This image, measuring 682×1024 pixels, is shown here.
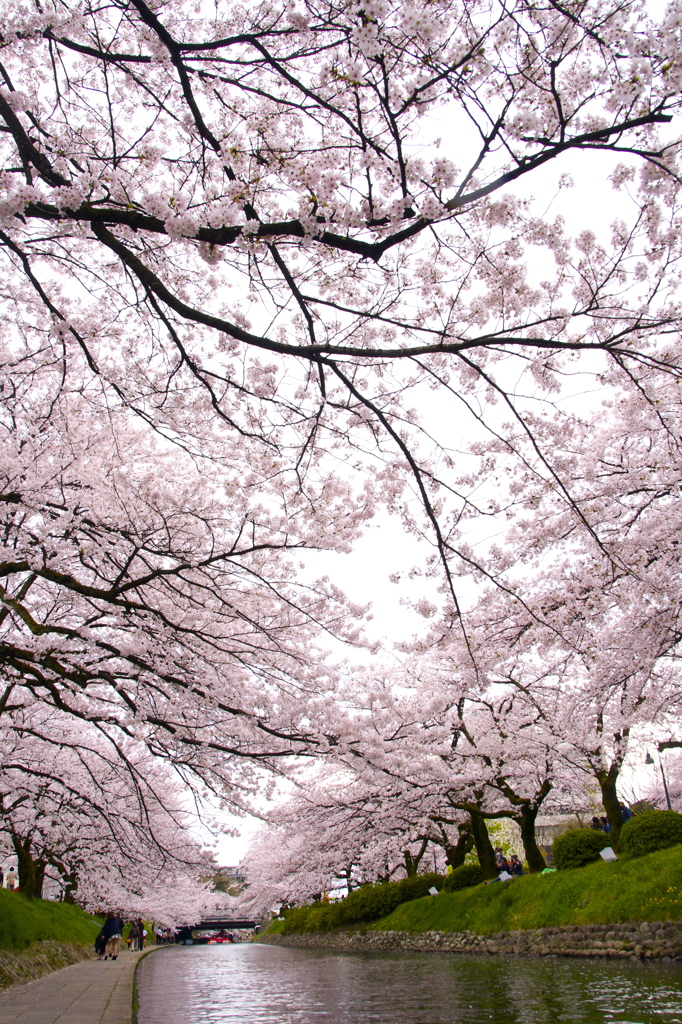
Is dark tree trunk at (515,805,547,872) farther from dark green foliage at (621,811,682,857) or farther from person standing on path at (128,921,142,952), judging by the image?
person standing on path at (128,921,142,952)

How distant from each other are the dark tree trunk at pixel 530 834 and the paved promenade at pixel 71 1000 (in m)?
9.33

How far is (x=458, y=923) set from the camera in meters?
18.0

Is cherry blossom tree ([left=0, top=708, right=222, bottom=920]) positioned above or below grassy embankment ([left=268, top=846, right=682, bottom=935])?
above

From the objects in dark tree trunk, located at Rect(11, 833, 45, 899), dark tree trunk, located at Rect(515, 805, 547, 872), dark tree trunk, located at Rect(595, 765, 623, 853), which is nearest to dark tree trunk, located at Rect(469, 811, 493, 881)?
dark tree trunk, located at Rect(515, 805, 547, 872)

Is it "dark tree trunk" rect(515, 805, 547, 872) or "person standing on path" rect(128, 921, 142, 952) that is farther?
"person standing on path" rect(128, 921, 142, 952)

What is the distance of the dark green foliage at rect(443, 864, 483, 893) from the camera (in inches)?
799

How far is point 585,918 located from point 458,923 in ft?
22.5

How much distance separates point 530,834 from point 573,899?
153 inches

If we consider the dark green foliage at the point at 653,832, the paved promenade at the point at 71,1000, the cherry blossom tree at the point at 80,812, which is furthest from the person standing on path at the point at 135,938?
the dark green foliage at the point at 653,832

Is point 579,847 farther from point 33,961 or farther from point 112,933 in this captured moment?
point 112,933

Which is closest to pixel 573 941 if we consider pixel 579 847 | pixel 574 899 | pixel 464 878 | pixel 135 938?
pixel 574 899

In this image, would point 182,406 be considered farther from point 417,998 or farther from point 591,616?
point 417,998

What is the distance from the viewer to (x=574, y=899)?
13.2 m

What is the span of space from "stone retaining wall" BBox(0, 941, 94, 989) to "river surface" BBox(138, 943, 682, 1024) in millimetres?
2027
